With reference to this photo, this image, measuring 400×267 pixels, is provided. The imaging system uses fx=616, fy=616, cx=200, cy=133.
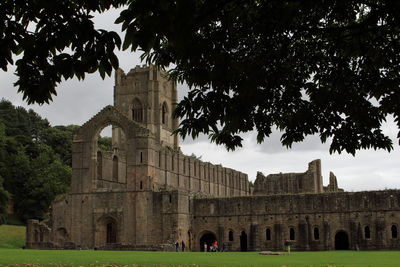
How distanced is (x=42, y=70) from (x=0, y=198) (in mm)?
57566

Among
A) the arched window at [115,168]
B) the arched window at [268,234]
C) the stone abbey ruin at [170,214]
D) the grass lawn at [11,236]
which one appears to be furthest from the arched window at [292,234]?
the grass lawn at [11,236]

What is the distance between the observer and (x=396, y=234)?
4794 centimetres

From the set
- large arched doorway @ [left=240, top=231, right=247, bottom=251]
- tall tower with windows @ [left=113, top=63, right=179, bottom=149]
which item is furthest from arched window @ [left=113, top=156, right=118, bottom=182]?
tall tower with windows @ [left=113, top=63, right=179, bottom=149]

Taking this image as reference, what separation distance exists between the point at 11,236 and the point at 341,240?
30589 mm

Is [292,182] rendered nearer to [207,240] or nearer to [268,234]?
[207,240]

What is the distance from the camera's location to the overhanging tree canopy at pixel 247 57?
665 cm

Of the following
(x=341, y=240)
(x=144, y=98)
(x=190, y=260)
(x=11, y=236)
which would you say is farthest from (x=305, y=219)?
(x=144, y=98)

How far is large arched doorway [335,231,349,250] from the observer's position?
50125 mm

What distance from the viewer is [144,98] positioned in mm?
83750

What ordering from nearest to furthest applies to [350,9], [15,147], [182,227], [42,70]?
[42,70], [350,9], [182,227], [15,147]

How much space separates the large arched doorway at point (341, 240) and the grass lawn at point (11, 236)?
92.8 feet

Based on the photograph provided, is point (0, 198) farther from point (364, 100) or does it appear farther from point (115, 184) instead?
point (364, 100)

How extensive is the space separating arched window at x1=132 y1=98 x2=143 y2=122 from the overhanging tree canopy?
72622mm

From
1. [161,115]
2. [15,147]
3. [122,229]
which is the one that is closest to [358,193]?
[122,229]
